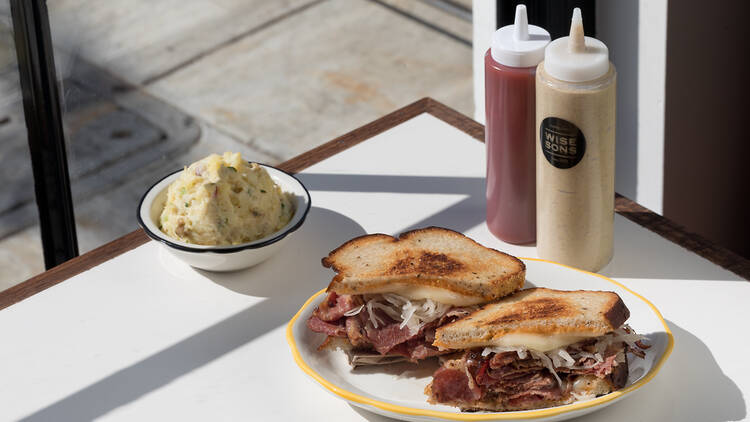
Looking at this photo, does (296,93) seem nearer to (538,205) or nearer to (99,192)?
(99,192)

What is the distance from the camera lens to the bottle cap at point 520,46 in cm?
124

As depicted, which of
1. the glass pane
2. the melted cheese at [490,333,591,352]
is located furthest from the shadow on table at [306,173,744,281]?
the glass pane

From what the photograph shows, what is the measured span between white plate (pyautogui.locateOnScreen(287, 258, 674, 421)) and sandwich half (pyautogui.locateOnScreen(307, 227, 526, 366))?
0.02 meters


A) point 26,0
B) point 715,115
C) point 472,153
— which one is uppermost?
point 26,0

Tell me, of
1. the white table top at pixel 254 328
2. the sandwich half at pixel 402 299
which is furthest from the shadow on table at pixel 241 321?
the sandwich half at pixel 402 299

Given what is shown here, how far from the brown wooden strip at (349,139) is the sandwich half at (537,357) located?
597 millimetres

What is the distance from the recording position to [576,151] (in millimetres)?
1203

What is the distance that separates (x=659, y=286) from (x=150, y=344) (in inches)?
25.0

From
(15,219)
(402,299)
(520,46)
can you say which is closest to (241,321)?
(402,299)

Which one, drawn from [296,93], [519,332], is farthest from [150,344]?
[296,93]

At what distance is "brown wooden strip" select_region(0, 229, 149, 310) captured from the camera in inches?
52.7

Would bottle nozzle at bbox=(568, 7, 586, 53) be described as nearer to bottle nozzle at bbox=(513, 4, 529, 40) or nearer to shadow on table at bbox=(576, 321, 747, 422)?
bottle nozzle at bbox=(513, 4, 529, 40)

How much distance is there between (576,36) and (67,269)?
2.44ft

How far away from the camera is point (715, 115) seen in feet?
6.56
